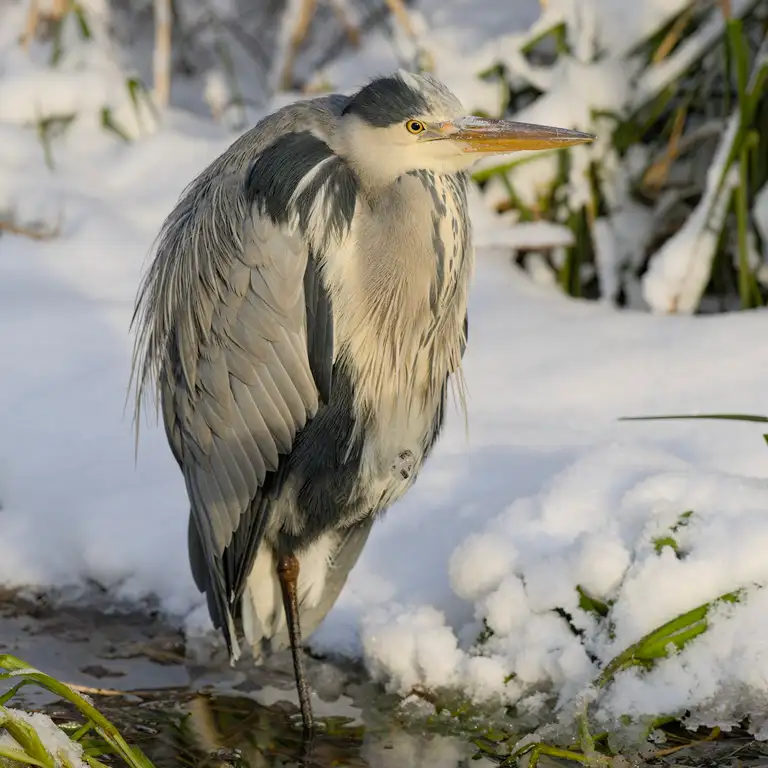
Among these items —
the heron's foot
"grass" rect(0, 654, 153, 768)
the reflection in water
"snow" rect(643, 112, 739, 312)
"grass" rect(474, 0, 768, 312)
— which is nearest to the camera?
"grass" rect(0, 654, 153, 768)

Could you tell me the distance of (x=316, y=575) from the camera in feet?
11.2

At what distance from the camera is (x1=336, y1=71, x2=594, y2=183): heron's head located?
9.58 ft

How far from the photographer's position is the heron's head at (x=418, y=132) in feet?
9.58

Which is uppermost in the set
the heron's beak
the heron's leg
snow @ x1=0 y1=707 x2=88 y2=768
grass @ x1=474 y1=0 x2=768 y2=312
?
the heron's beak

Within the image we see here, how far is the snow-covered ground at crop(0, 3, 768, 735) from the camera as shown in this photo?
296cm

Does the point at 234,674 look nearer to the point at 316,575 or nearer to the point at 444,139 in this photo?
the point at 316,575

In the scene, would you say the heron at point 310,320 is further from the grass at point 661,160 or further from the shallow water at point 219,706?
the grass at point 661,160

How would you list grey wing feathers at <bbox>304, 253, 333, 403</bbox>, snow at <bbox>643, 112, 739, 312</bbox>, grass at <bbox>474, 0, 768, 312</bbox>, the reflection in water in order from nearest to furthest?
the reflection in water < grey wing feathers at <bbox>304, 253, 333, 403</bbox> < snow at <bbox>643, 112, 739, 312</bbox> < grass at <bbox>474, 0, 768, 312</bbox>

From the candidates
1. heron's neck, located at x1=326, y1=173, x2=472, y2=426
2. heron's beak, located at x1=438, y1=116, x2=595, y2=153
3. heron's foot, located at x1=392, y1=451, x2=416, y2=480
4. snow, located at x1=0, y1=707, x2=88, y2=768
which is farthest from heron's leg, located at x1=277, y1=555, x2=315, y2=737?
heron's beak, located at x1=438, y1=116, x2=595, y2=153

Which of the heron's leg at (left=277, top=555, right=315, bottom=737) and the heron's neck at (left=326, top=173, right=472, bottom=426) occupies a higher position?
the heron's neck at (left=326, top=173, right=472, bottom=426)

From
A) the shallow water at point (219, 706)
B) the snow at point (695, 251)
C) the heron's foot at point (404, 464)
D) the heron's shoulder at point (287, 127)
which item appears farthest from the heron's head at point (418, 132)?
the snow at point (695, 251)

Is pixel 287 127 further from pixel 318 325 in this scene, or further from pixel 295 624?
pixel 295 624

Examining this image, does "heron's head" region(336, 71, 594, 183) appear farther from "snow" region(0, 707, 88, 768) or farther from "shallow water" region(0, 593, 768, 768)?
"snow" region(0, 707, 88, 768)

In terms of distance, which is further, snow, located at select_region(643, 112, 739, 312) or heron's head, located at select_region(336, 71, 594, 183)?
snow, located at select_region(643, 112, 739, 312)
